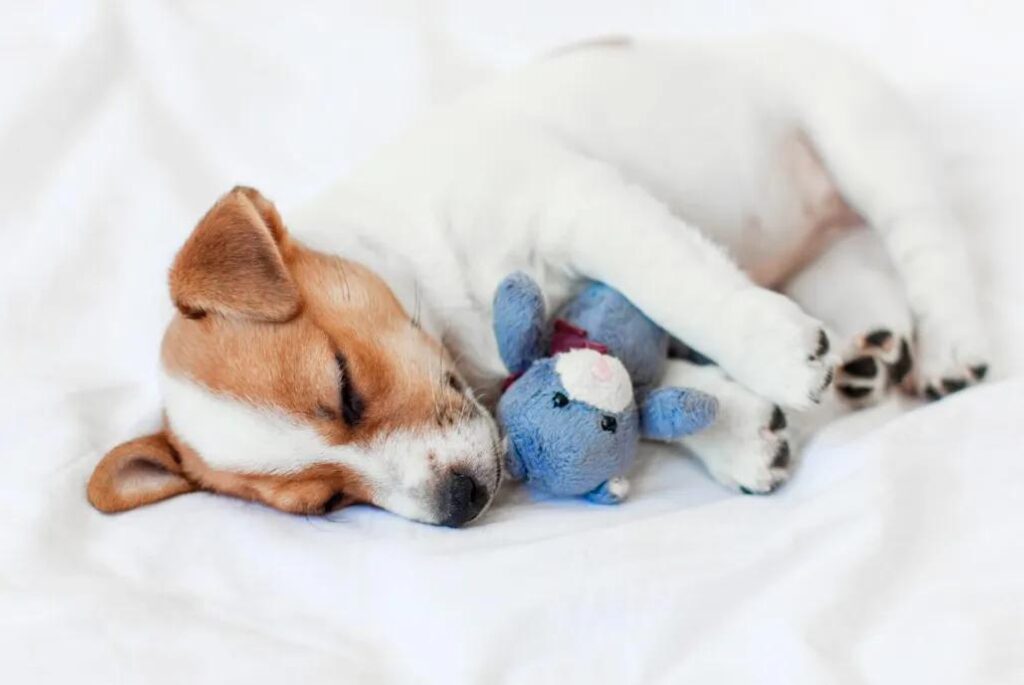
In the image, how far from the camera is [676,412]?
1.78 metres

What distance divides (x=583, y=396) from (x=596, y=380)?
0.03 meters

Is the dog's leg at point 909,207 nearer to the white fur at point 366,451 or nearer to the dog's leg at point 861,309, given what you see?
the dog's leg at point 861,309

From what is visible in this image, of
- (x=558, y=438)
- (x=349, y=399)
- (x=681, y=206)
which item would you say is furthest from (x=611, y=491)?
(x=681, y=206)

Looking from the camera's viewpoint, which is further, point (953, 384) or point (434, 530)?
point (953, 384)

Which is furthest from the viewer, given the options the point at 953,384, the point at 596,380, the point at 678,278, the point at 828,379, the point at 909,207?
the point at 909,207

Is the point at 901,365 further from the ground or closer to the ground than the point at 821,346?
closer to the ground

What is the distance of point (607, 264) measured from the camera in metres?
2.02

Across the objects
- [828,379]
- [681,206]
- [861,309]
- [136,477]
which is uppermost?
[681,206]

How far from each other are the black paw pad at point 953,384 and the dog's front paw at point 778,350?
1.00 feet

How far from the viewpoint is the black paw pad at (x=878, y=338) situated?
6.88 feet

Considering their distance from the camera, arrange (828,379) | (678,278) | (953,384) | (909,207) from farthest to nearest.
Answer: (909,207)
(953,384)
(678,278)
(828,379)

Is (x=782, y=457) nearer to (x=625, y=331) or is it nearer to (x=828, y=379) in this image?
(x=828, y=379)

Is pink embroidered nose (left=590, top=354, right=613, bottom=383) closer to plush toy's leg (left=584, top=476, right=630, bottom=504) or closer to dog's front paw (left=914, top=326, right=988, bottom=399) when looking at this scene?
plush toy's leg (left=584, top=476, right=630, bottom=504)

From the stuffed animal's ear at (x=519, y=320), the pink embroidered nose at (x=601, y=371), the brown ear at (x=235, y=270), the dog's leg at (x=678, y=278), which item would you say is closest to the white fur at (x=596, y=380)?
the pink embroidered nose at (x=601, y=371)
